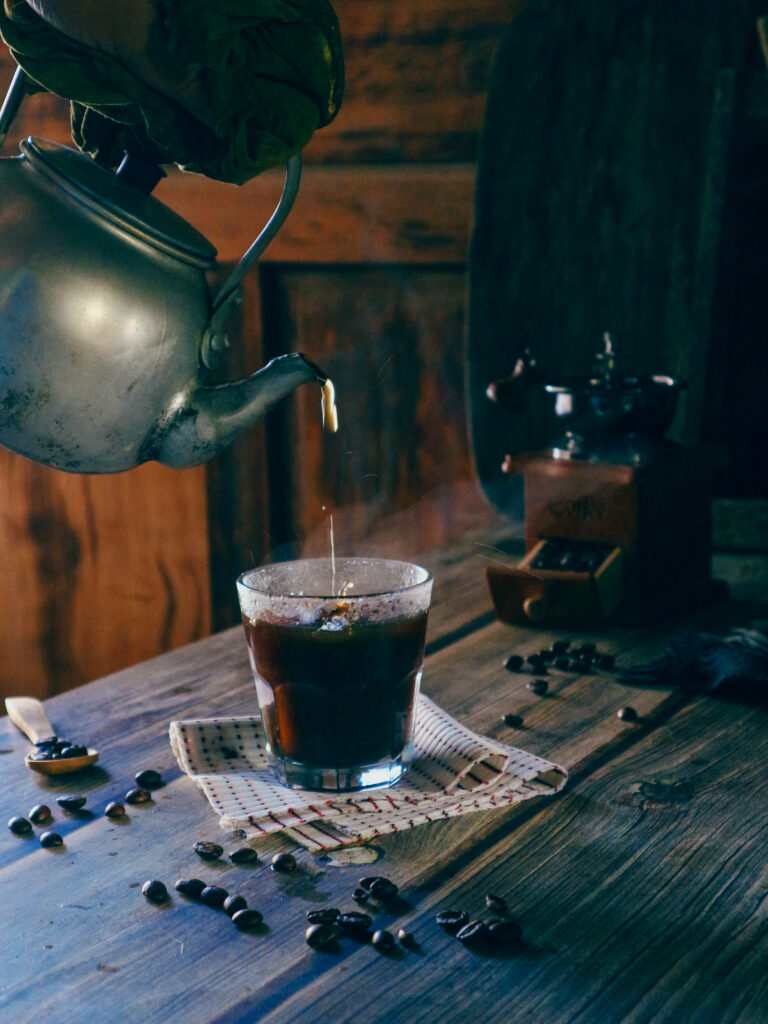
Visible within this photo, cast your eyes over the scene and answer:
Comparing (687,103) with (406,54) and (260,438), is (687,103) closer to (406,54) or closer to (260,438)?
(406,54)

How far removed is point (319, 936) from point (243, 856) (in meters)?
0.15

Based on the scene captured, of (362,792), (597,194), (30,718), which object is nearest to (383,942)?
(362,792)

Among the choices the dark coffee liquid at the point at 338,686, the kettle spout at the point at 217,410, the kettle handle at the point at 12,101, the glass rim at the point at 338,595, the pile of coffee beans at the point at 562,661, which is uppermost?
the kettle handle at the point at 12,101

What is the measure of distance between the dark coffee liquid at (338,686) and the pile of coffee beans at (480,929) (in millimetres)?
249

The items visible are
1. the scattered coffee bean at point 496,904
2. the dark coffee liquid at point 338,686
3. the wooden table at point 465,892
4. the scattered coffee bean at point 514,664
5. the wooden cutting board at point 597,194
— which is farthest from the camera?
the wooden cutting board at point 597,194

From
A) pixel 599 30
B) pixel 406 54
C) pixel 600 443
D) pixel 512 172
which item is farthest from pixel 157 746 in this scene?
pixel 406 54

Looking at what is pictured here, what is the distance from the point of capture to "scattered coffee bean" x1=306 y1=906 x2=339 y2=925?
828 mm

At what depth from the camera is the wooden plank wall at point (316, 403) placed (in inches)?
103

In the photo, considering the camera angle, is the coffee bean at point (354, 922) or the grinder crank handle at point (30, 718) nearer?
the coffee bean at point (354, 922)

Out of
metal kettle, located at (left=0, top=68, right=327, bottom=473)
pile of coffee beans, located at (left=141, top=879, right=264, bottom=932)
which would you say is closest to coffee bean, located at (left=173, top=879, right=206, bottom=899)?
pile of coffee beans, located at (left=141, top=879, right=264, bottom=932)

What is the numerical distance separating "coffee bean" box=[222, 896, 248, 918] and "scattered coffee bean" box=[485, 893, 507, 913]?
0.19 meters

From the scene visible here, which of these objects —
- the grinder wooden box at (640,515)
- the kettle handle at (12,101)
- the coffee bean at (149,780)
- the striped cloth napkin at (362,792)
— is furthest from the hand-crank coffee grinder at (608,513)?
the kettle handle at (12,101)

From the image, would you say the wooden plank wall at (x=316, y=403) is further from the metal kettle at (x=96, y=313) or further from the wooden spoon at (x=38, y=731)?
the metal kettle at (x=96, y=313)

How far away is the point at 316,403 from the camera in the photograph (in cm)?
283
